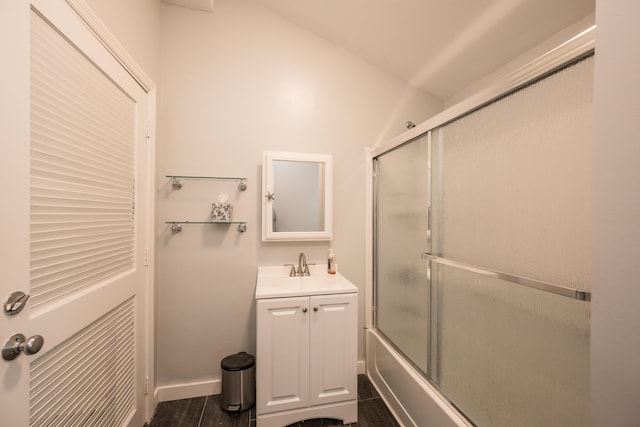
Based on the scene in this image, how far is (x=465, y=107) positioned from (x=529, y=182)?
42cm

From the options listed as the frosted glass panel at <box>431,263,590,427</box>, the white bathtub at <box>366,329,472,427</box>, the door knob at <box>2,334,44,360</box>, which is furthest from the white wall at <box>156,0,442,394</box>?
the door knob at <box>2,334,44,360</box>

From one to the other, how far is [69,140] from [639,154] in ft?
4.86

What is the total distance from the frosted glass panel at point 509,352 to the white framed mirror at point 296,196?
0.89 meters

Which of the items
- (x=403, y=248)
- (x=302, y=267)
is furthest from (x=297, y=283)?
(x=403, y=248)

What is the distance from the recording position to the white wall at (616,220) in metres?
0.40

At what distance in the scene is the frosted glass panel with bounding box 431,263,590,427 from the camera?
74cm

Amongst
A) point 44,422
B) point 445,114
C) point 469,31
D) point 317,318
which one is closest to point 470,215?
point 445,114

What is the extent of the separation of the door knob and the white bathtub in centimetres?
153

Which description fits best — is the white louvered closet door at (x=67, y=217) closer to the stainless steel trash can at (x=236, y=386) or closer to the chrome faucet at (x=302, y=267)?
the stainless steel trash can at (x=236, y=386)

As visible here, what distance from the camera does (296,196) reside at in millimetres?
1814

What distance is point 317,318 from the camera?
1.43 metres

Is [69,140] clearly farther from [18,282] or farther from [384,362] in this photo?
[384,362]

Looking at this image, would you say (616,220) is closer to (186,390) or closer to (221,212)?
(221,212)

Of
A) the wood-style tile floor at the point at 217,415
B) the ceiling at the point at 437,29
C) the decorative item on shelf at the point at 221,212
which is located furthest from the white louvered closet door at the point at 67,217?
the ceiling at the point at 437,29
